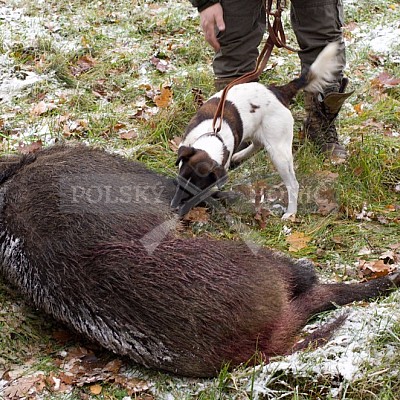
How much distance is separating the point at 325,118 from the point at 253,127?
1.00 m

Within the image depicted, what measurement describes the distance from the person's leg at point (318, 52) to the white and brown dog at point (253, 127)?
215mm

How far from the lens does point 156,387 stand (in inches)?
120

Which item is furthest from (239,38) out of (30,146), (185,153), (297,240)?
(30,146)

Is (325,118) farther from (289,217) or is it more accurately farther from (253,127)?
(289,217)

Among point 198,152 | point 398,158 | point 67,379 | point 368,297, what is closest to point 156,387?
point 67,379

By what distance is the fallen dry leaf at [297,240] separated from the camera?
4316 mm

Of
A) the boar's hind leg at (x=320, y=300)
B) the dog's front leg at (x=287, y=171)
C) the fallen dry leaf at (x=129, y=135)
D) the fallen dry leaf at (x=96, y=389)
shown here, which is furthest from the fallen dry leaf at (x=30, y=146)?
the boar's hind leg at (x=320, y=300)

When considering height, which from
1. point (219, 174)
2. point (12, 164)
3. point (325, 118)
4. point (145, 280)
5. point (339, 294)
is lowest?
point (325, 118)

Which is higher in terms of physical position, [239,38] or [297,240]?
Result: [239,38]

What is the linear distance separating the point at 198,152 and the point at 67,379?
1800 mm

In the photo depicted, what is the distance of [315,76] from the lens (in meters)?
4.93

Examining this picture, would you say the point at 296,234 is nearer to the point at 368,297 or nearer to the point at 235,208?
the point at 235,208

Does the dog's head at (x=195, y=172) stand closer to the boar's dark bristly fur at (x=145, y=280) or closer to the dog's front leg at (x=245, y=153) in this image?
the boar's dark bristly fur at (x=145, y=280)

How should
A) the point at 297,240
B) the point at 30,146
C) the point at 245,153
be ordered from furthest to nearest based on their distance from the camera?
the point at 30,146, the point at 245,153, the point at 297,240
